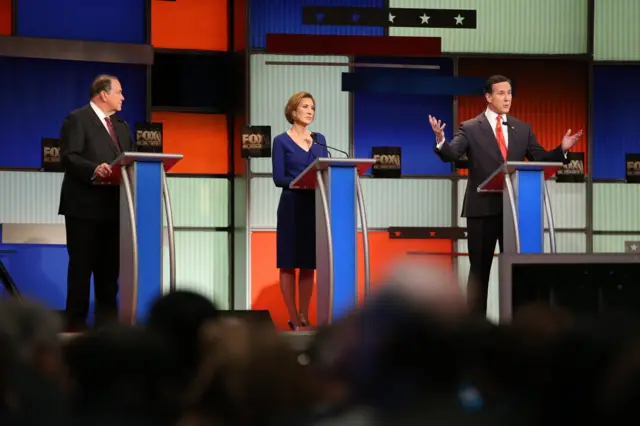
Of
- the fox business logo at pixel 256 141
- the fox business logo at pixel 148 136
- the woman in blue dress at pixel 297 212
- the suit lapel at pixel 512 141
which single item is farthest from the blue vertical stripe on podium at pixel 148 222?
the fox business logo at pixel 148 136

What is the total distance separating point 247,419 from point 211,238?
635 centimetres

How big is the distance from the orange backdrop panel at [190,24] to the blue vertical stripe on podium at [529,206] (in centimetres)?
330

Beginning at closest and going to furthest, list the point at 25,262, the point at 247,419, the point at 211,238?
the point at 247,419 < the point at 25,262 < the point at 211,238

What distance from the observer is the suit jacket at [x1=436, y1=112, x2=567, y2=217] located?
206 inches

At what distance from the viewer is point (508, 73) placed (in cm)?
745

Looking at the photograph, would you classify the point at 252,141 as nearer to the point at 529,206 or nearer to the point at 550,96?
the point at 550,96

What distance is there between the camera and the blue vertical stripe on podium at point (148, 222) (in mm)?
4242

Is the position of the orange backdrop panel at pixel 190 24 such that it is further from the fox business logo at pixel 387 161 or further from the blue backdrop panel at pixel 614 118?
the blue backdrop panel at pixel 614 118

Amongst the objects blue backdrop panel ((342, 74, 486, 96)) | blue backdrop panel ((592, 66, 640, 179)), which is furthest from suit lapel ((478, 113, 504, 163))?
blue backdrop panel ((592, 66, 640, 179))

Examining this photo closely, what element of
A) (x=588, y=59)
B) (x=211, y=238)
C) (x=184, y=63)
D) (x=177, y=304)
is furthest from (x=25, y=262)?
(x=177, y=304)

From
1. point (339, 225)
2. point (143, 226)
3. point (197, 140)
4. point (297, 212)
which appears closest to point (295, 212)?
point (297, 212)

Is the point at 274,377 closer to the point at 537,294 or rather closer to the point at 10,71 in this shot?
the point at 537,294

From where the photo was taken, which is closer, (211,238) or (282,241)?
(282,241)

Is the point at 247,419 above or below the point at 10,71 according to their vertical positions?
below
